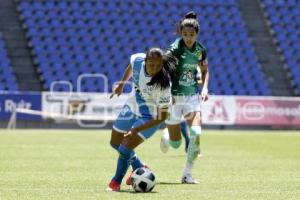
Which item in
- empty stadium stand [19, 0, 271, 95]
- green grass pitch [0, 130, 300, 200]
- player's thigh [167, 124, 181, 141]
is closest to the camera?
green grass pitch [0, 130, 300, 200]

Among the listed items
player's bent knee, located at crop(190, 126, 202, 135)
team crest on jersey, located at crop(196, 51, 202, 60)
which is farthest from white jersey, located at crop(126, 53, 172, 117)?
team crest on jersey, located at crop(196, 51, 202, 60)

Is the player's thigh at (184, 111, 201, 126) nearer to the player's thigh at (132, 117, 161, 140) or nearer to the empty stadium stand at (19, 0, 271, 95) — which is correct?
the player's thigh at (132, 117, 161, 140)

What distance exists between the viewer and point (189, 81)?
11938 millimetres

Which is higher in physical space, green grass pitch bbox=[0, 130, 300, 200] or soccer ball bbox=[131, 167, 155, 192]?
soccer ball bbox=[131, 167, 155, 192]

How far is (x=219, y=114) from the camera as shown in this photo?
30266mm

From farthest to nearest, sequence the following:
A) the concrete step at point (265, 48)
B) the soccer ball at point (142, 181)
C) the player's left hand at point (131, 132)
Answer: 1. the concrete step at point (265, 48)
2. the player's left hand at point (131, 132)
3. the soccer ball at point (142, 181)

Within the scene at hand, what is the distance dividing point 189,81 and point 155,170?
1988 millimetres

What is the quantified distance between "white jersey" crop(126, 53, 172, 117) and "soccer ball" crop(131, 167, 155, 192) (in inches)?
29.5

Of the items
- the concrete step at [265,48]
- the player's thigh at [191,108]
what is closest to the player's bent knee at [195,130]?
the player's thigh at [191,108]

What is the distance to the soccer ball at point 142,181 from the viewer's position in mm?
9573

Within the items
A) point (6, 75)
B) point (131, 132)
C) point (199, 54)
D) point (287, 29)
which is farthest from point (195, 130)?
point (287, 29)

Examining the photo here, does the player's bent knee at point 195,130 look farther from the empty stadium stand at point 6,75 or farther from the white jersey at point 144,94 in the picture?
the empty stadium stand at point 6,75

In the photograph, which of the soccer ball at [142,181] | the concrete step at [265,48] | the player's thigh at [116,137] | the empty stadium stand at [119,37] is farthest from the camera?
the concrete step at [265,48]

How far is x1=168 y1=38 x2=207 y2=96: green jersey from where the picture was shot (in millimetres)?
11688
